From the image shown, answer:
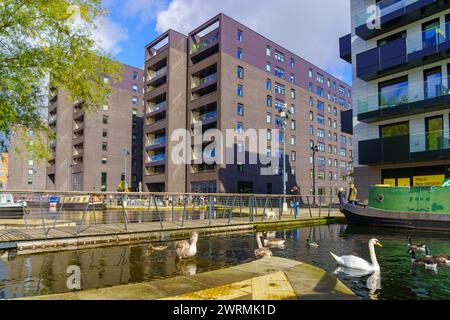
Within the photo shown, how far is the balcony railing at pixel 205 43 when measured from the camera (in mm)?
50100

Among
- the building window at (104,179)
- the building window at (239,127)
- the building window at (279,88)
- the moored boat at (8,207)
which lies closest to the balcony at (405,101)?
the moored boat at (8,207)

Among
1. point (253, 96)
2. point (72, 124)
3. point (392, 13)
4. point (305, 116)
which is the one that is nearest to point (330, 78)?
point (305, 116)

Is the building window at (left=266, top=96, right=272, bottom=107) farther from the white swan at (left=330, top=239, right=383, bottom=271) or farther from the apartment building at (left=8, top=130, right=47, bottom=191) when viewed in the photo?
the apartment building at (left=8, top=130, right=47, bottom=191)

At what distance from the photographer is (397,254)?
32.6 feet

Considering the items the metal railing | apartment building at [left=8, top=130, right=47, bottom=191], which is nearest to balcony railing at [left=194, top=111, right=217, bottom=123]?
the metal railing

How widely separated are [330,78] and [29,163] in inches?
3420

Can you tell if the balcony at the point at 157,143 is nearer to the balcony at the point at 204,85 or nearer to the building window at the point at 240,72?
the balcony at the point at 204,85

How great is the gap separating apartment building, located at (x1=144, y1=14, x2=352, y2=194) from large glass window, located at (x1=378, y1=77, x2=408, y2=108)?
895 inches

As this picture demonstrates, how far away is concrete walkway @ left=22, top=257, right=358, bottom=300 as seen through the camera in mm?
4340

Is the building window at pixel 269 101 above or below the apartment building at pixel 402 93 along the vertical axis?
above

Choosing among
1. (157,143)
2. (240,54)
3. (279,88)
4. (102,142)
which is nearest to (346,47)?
(240,54)

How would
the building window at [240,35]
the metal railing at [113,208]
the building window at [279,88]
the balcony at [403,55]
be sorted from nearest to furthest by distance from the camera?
the metal railing at [113,208]
the balcony at [403,55]
the building window at [240,35]
the building window at [279,88]

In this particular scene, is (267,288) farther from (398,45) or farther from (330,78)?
(330,78)

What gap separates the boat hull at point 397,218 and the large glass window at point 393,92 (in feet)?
29.6
